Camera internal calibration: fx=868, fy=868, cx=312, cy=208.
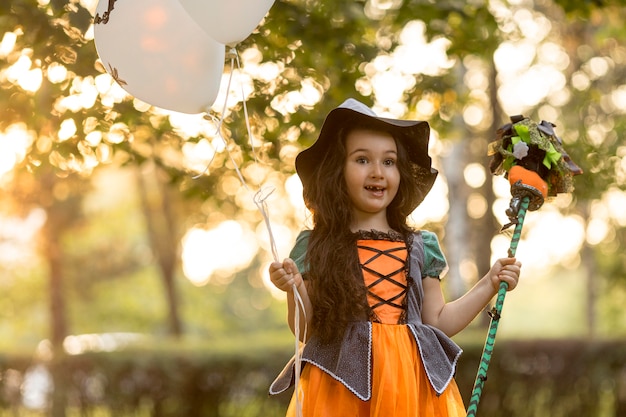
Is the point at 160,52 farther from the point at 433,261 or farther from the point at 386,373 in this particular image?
the point at 386,373

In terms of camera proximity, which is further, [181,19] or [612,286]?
[612,286]

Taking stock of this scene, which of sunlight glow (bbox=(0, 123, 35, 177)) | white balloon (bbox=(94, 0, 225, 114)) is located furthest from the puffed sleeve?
sunlight glow (bbox=(0, 123, 35, 177))

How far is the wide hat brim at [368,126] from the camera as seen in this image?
3.03 metres

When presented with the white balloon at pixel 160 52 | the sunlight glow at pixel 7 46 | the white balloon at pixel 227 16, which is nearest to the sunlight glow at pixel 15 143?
the sunlight glow at pixel 7 46

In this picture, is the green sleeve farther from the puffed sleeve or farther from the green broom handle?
the green broom handle

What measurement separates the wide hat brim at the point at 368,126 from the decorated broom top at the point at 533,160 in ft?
0.81

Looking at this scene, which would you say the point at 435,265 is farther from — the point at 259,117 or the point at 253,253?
the point at 253,253

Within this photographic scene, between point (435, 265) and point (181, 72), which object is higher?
point (181, 72)

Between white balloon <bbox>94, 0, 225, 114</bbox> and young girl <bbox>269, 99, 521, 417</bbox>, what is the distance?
48 centimetres

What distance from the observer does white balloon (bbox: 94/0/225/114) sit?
3039mm

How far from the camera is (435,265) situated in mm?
3070

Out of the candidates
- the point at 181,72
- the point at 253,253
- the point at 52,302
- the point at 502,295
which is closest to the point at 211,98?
the point at 181,72

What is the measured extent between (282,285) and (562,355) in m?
5.35

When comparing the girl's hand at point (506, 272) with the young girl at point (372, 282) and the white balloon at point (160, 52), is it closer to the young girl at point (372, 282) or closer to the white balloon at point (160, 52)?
the young girl at point (372, 282)
